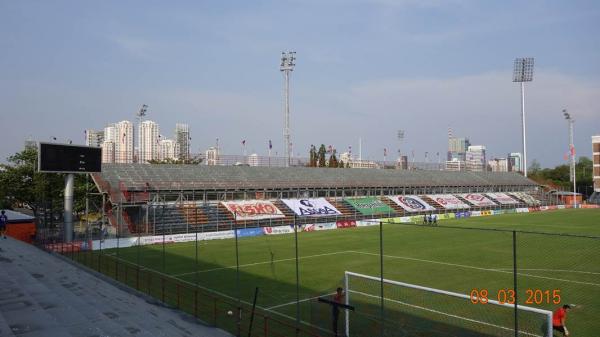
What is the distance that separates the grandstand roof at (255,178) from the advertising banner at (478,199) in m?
3.34

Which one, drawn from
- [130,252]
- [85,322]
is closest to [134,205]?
[130,252]

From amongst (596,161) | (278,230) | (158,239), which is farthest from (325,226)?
(596,161)

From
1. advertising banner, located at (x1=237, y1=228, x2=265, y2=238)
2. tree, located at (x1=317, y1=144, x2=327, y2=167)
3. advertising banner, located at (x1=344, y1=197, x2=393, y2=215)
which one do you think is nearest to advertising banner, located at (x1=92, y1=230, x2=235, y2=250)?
advertising banner, located at (x1=237, y1=228, x2=265, y2=238)

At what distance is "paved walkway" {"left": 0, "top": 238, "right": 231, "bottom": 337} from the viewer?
13875mm

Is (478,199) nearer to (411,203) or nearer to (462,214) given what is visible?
(462,214)

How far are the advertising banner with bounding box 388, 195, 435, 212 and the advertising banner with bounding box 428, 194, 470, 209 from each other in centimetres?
337

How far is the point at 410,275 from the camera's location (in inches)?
927

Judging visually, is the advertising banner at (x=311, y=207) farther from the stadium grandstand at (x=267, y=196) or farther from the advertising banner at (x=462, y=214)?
the advertising banner at (x=462, y=214)

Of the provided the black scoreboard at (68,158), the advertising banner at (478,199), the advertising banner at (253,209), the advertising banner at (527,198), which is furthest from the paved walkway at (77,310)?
the advertising banner at (527,198)

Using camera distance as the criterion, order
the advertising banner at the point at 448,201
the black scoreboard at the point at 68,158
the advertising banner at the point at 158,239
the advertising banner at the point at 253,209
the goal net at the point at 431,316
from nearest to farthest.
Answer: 1. the goal net at the point at 431,316
2. the black scoreboard at the point at 68,158
3. the advertising banner at the point at 158,239
4. the advertising banner at the point at 253,209
5. the advertising banner at the point at 448,201

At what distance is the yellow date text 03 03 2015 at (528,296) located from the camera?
1816 centimetres

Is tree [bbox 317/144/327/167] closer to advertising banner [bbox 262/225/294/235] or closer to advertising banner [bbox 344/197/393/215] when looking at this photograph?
advertising banner [bbox 344/197/393/215]

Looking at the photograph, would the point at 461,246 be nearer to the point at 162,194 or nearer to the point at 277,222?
the point at 277,222

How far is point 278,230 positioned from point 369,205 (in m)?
19.1
